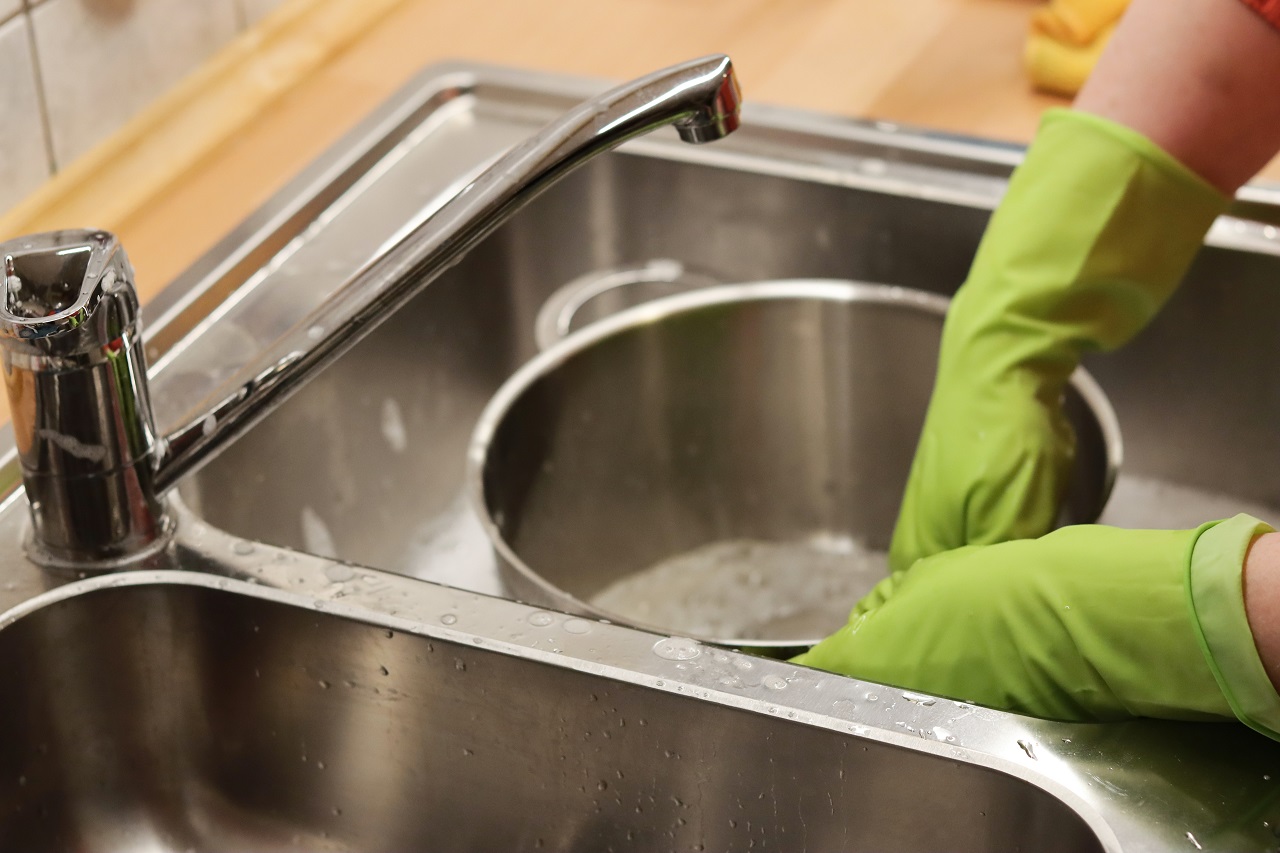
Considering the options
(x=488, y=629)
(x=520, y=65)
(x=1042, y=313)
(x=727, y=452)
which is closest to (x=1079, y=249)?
(x=1042, y=313)

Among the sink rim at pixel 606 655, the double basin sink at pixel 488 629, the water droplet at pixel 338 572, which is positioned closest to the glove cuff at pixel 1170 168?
the double basin sink at pixel 488 629

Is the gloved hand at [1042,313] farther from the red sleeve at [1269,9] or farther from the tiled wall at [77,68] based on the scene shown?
the tiled wall at [77,68]

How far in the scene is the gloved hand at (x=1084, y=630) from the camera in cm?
58

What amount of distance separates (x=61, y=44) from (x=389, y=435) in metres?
0.35

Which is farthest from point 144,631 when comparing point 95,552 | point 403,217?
point 403,217

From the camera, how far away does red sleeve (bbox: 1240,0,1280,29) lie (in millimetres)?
803

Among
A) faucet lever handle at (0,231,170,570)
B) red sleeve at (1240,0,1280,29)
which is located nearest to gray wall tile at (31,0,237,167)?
faucet lever handle at (0,231,170,570)

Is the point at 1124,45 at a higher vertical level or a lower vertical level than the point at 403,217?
higher

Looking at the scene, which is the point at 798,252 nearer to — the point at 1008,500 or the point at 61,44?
the point at 1008,500

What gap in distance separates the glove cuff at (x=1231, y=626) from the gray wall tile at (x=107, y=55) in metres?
0.80

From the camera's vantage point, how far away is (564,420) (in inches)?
38.4

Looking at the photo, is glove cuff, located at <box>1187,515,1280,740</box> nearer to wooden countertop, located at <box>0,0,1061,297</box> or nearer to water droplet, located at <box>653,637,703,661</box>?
water droplet, located at <box>653,637,703,661</box>

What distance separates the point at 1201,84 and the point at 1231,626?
386 mm

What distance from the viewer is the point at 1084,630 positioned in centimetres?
61
